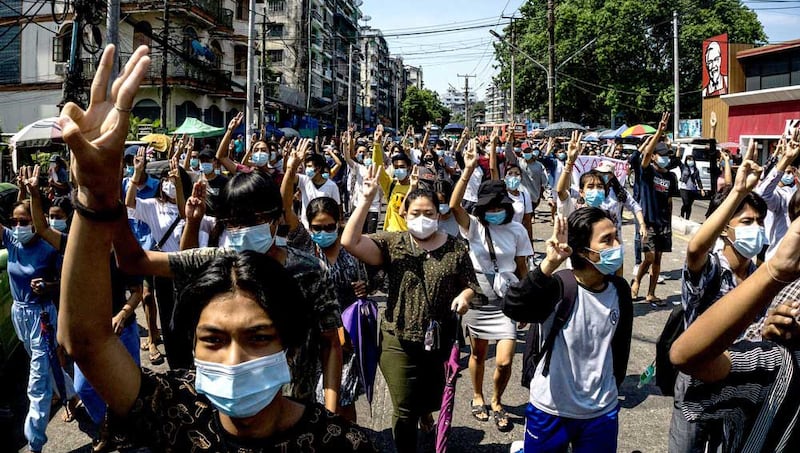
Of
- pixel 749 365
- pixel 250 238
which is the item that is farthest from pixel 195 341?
pixel 749 365

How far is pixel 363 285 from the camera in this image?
3812 mm

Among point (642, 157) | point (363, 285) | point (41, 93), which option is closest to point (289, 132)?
point (41, 93)

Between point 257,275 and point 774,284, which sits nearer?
point 774,284

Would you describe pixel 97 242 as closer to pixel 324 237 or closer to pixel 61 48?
pixel 324 237

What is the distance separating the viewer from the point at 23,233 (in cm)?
426

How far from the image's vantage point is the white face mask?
3.71m

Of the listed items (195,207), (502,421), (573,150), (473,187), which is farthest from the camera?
(473,187)

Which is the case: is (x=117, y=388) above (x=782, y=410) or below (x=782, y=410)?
above

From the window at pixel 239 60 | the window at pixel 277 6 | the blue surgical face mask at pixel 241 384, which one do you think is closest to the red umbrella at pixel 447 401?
the blue surgical face mask at pixel 241 384

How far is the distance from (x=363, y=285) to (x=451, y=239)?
0.59m

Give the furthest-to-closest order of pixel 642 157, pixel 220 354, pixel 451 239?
pixel 642 157 < pixel 451 239 < pixel 220 354

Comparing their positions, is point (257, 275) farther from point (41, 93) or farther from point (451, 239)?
point (41, 93)

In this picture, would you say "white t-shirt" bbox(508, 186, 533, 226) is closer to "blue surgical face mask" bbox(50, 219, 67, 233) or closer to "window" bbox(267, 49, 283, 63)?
"blue surgical face mask" bbox(50, 219, 67, 233)

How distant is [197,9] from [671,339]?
103ft
